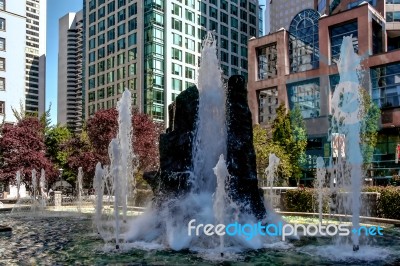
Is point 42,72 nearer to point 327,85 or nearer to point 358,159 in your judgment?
point 327,85

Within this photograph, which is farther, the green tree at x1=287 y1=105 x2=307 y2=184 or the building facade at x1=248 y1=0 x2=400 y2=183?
the building facade at x1=248 y1=0 x2=400 y2=183

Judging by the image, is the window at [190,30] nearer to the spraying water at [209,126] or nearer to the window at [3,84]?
the window at [3,84]

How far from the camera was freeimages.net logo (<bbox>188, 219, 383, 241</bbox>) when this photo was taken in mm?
12109

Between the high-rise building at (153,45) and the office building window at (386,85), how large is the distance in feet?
129

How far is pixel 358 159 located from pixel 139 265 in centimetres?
618

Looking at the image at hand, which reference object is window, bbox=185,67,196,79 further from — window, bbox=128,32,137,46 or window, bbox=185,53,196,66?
window, bbox=128,32,137,46

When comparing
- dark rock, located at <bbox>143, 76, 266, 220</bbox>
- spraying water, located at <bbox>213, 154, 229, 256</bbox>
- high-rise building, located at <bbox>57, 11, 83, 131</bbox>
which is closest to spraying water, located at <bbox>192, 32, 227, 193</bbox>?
dark rock, located at <bbox>143, 76, 266, 220</bbox>

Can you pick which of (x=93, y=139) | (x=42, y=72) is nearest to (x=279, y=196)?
(x=93, y=139)

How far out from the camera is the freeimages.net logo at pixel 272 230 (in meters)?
12.1

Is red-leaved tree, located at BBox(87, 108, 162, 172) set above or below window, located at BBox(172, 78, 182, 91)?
below

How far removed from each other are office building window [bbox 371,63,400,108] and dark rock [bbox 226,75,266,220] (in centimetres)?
3309

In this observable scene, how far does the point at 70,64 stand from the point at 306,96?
123 m

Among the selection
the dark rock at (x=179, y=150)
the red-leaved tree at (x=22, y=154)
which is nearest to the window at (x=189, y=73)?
the red-leaved tree at (x=22, y=154)

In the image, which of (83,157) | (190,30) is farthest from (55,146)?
(190,30)
